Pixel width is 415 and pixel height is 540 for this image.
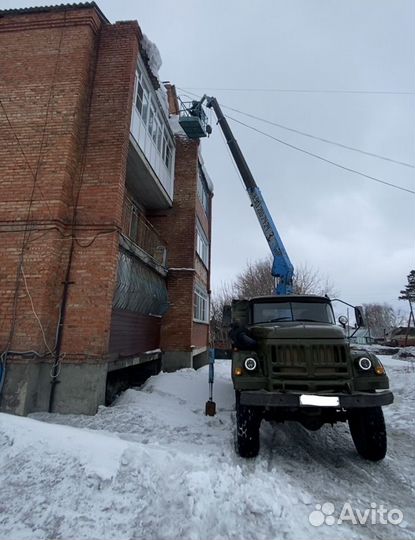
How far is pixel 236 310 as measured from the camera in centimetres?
656

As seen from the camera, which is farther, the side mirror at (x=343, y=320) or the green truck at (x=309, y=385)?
the side mirror at (x=343, y=320)

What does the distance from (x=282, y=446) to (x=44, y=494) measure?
338 centimetres

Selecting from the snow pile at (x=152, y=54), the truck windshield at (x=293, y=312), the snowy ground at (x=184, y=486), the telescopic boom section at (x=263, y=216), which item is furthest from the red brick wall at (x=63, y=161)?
the telescopic boom section at (x=263, y=216)

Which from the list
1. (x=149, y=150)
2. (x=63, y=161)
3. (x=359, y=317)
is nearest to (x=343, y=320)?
(x=359, y=317)

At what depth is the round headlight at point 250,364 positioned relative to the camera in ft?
15.1

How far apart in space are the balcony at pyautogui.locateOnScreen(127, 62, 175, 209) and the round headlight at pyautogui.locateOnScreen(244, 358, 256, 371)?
6.42m

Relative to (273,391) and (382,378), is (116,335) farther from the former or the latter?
(382,378)

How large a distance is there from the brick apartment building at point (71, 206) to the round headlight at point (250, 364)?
134 inches

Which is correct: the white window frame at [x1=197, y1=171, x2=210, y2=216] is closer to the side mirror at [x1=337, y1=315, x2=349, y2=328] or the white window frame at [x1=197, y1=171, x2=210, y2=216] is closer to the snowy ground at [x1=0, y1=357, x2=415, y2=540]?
the side mirror at [x1=337, y1=315, x2=349, y2=328]

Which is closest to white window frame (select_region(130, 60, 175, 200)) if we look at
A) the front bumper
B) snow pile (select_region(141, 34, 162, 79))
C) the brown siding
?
snow pile (select_region(141, 34, 162, 79))

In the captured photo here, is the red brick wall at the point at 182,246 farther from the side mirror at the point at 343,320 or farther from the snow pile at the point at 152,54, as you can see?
the side mirror at the point at 343,320

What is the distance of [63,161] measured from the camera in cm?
721

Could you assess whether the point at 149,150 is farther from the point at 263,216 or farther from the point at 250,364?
the point at 250,364

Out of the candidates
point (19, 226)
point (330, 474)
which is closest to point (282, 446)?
point (330, 474)
